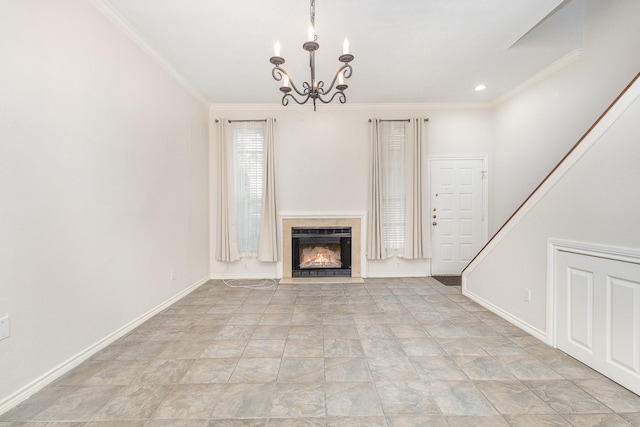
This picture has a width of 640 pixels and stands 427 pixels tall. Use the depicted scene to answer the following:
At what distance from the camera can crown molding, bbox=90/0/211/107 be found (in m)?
2.31

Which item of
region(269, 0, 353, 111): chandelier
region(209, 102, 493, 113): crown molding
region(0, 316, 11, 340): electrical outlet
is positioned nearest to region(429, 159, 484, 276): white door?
region(209, 102, 493, 113): crown molding

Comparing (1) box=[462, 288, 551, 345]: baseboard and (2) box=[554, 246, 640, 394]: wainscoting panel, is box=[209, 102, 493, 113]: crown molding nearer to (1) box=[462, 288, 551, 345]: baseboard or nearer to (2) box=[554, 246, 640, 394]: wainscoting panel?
(1) box=[462, 288, 551, 345]: baseboard

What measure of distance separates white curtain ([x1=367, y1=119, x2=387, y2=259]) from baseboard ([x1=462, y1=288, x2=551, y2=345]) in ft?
4.63

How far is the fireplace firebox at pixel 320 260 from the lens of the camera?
4.64 m

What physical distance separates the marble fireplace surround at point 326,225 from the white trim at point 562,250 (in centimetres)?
262

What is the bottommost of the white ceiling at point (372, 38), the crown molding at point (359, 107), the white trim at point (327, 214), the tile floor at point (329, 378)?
the tile floor at point (329, 378)

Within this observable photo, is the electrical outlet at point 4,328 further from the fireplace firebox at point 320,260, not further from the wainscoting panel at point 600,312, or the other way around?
the wainscoting panel at point 600,312

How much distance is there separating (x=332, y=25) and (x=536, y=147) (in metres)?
3.26

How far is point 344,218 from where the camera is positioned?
464cm

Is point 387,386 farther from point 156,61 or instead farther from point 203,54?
point 156,61

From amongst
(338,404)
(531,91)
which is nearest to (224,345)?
(338,404)

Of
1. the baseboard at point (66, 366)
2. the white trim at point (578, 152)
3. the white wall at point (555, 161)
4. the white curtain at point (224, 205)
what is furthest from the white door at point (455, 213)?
the baseboard at point (66, 366)

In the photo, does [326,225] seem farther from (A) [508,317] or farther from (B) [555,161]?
(B) [555,161]

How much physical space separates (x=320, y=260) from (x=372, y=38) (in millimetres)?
3304
